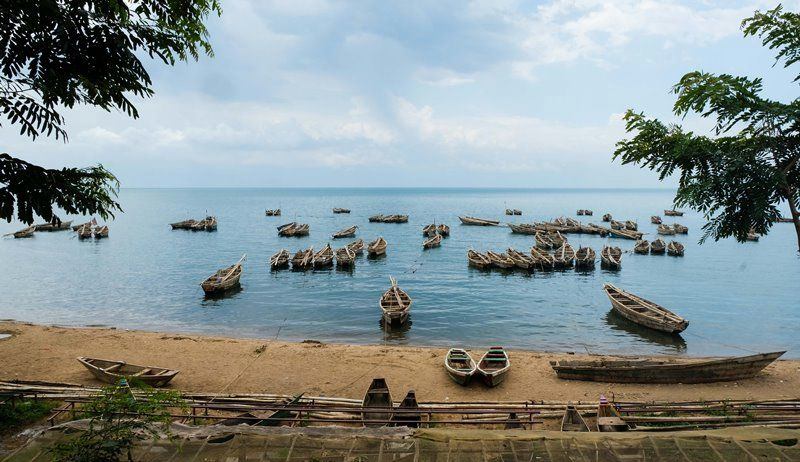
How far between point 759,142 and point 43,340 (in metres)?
27.4

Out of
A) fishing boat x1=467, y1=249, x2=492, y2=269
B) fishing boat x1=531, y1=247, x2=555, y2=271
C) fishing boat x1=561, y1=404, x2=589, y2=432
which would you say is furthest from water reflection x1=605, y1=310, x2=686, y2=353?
fishing boat x1=467, y1=249, x2=492, y2=269

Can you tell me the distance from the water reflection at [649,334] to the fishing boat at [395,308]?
1219 centimetres

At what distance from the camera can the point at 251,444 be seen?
23.9 feet

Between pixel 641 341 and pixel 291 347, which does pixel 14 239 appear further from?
pixel 641 341

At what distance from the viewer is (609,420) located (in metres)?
10.5

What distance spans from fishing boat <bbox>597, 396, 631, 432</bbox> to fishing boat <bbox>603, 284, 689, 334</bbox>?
15.1 m

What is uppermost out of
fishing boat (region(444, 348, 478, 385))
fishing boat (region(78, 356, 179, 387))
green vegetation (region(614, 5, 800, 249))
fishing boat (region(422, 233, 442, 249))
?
green vegetation (region(614, 5, 800, 249))

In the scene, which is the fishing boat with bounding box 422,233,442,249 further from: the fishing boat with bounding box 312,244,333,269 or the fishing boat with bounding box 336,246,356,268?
the fishing boat with bounding box 312,244,333,269

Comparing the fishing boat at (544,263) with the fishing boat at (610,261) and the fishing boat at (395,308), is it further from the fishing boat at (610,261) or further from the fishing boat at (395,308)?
the fishing boat at (395,308)

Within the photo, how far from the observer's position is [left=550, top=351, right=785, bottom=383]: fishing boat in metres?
16.1

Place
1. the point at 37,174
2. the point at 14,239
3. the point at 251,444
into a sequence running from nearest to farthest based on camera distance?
the point at 37,174, the point at 251,444, the point at 14,239

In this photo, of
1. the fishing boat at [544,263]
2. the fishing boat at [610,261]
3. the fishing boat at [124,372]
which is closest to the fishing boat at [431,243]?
the fishing boat at [544,263]

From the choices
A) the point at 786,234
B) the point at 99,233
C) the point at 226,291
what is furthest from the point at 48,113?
the point at 786,234

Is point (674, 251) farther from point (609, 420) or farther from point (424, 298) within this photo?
point (609, 420)
